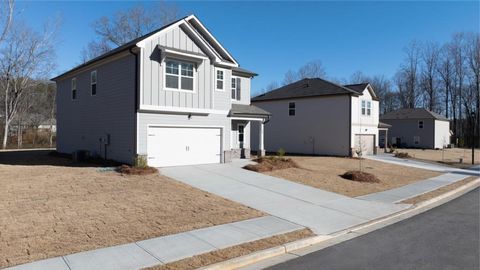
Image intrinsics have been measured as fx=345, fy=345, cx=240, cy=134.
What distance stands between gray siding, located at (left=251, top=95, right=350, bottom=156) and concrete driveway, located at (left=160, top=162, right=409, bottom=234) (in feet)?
49.9

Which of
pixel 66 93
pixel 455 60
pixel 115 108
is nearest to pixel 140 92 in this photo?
pixel 115 108

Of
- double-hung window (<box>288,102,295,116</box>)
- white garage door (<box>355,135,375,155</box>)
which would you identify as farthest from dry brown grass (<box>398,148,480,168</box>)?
double-hung window (<box>288,102,295,116</box>)

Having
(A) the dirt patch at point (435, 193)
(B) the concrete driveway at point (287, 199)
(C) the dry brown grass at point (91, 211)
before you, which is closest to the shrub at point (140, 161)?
(B) the concrete driveway at point (287, 199)

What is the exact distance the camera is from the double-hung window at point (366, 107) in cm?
3052

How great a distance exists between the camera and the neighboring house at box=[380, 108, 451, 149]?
48.6 m

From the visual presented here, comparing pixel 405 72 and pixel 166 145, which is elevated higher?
pixel 405 72

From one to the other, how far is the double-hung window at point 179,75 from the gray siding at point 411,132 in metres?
42.1

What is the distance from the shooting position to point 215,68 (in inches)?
741

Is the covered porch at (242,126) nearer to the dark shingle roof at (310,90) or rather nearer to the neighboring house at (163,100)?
the neighboring house at (163,100)

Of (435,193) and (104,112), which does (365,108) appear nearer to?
(435,193)

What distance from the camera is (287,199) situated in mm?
11469

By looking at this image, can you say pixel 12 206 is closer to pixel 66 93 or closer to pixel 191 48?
pixel 191 48

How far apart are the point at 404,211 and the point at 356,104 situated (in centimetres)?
2006

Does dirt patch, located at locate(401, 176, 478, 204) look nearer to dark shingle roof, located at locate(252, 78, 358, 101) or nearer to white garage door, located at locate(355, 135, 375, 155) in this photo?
white garage door, located at locate(355, 135, 375, 155)
